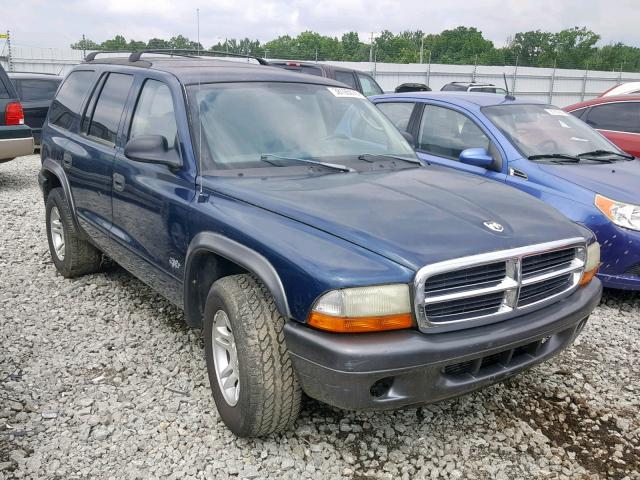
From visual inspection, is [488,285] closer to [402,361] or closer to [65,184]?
[402,361]

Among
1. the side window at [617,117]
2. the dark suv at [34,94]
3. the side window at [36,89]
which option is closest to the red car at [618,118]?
the side window at [617,117]

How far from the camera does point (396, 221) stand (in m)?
2.66

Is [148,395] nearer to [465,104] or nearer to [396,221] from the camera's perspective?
[396,221]

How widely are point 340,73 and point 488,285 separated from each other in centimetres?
1075

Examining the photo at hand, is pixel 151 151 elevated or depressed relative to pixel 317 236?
elevated

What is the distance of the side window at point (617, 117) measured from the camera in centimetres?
764

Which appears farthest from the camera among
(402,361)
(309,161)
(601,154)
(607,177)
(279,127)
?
(601,154)

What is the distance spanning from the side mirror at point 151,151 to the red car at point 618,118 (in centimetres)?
629

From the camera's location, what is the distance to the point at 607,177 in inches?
191

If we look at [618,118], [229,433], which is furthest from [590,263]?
[618,118]

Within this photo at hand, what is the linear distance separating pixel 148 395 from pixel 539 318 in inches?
84.7

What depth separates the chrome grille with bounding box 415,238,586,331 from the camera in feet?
7.97

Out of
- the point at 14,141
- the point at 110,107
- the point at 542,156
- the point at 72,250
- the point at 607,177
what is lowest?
the point at 72,250

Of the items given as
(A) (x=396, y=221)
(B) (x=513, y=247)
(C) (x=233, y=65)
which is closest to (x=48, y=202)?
(C) (x=233, y=65)
